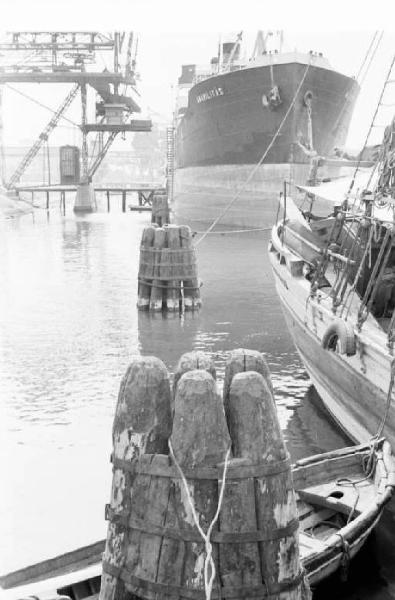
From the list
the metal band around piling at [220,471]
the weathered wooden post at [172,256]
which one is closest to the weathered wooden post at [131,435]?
the metal band around piling at [220,471]

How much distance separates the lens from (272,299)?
82.7 feet

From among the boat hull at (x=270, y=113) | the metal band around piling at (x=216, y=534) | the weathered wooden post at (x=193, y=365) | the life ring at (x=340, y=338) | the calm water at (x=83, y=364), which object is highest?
the boat hull at (x=270, y=113)

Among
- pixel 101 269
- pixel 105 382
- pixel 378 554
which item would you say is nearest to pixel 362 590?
pixel 378 554

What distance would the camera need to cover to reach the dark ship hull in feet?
160

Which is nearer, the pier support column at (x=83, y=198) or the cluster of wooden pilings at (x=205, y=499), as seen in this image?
the cluster of wooden pilings at (x=205, y=499)

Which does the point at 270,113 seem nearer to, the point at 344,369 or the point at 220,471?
the point at 344,369

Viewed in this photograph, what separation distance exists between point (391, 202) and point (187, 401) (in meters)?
8.77

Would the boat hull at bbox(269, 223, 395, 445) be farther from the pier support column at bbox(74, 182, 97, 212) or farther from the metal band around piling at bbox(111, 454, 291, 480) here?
the pier support column at bbox(74, 182, 97, 212)

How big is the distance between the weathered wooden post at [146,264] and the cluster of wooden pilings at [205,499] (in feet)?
52.6

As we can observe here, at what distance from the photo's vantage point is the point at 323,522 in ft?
26.5

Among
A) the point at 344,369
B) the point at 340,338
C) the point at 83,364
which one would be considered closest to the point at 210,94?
the point at 83,364

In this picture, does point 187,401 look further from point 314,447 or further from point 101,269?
point 101,269

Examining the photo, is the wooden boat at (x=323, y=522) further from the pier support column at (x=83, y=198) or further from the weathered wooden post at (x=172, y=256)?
the pier support column at (x=83, y=198)

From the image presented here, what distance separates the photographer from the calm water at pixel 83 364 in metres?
9.88
